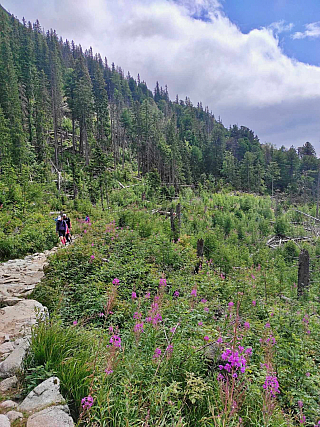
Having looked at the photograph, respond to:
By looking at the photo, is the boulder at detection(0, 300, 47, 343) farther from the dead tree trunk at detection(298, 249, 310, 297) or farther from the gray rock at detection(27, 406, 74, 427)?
the dead tree trunk at detection(298, 249, 310, 297)

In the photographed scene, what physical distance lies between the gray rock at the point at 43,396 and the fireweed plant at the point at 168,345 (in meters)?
0.09

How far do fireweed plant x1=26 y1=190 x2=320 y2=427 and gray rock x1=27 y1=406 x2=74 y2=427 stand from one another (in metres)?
0.09

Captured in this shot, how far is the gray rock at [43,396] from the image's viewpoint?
5.89 feet

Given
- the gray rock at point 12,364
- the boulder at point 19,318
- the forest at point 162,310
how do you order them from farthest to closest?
the boulder at point 19,318
the gray rock at point 12,364
the forest at point 162,310

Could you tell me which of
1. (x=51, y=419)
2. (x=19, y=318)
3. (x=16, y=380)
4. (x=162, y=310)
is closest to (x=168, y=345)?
(x=51, y=419)

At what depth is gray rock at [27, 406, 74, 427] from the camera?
1.62 metres

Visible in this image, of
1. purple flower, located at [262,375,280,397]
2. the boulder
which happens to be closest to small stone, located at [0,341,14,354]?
the boulder

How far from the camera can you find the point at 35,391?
1.91 meters

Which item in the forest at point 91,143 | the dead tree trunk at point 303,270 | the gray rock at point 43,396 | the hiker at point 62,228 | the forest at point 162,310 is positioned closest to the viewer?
the gray rock at point 43,396

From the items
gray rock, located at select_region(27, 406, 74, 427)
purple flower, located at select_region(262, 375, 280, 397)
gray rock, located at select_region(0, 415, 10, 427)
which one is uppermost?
purple flower, located at select_region(262, 375, 280, 397)

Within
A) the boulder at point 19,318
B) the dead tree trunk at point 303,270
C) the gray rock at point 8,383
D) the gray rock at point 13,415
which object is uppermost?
the gray rock at point 13,415

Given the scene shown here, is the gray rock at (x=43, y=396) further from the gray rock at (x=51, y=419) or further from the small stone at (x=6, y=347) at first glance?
the small stone at (x=6, y=347)

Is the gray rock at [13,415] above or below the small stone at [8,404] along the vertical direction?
above

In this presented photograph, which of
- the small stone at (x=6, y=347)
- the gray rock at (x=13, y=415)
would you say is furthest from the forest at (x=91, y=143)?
the gray rock at (x=13, y=415)
